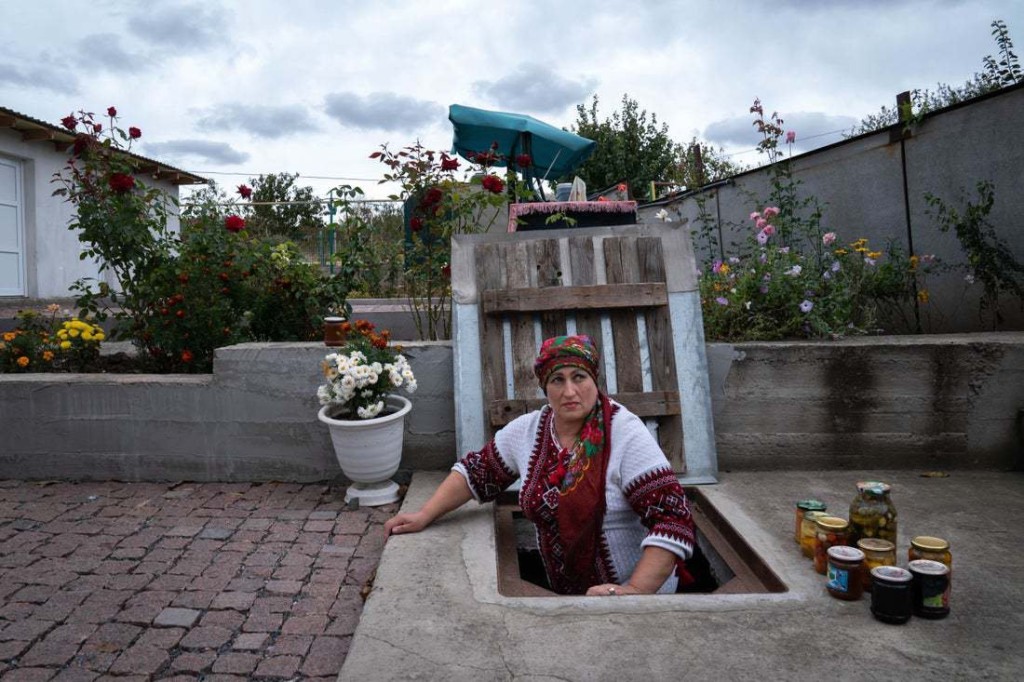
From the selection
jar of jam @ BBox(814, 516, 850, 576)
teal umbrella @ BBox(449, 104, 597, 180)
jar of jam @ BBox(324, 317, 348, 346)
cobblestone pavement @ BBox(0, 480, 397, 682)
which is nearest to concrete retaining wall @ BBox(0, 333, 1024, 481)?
jar of jam @ BBox(324, 317, 348, 346)

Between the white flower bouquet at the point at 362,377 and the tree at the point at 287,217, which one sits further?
the tree at the point at 287,217

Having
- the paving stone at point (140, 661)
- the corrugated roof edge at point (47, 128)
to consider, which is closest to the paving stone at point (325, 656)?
the paving stone at point (140, 661)

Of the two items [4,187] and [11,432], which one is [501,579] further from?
[4,187]

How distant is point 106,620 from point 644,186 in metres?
17.8

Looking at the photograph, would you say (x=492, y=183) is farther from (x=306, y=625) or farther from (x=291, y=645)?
(x=291, y=645)

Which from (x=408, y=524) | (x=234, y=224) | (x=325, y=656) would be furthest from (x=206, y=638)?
(x=234, y=224)

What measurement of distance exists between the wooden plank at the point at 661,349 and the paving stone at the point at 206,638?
2.28 m

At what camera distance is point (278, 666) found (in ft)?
7.34

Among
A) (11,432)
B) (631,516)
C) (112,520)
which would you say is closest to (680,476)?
(631,516)

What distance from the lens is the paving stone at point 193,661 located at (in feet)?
7.29

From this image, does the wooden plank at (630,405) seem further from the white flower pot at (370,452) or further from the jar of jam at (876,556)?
the jar of jam at (876,556)

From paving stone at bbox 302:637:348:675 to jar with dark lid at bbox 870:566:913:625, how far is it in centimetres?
171

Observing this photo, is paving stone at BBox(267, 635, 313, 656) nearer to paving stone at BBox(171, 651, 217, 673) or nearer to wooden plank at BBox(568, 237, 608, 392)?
paving stone at BBox(171, 651, 217, 673)

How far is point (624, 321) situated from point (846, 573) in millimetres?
1929
